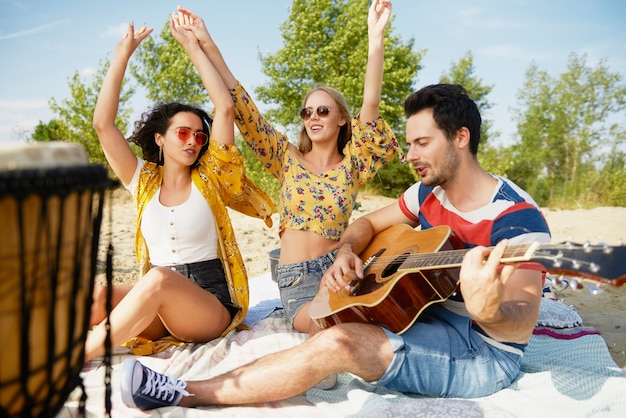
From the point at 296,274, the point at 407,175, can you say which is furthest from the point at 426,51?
the point at 296,274

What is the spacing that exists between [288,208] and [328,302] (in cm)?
112

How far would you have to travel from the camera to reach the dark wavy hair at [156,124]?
3.32m

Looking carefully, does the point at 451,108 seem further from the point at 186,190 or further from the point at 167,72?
the point at 167,72

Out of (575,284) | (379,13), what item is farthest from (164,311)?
(379,13)

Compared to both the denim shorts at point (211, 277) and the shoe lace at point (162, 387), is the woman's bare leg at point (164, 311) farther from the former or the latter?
the shoe lace at point (162, 387)

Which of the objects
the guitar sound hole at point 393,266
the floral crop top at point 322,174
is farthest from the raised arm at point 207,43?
the guitar sound hole at point 393,266

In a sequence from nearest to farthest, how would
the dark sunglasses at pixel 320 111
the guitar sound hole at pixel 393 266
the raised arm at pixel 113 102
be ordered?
1. the guitar sound hole at pixel 393 266
2. the raised arm at pixel 113 102
3. the dark sunglasses at pixel 320 111

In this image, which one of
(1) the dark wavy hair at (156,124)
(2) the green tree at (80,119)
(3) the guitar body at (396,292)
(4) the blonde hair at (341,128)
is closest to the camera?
(3) the guitar body at (396,292)

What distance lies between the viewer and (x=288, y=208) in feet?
11.4

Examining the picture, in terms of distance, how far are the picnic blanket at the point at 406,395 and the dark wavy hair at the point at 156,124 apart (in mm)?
1280

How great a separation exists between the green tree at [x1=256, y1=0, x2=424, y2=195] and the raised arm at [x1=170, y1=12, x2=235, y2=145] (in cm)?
1525

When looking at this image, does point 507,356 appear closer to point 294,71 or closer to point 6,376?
point 6,376

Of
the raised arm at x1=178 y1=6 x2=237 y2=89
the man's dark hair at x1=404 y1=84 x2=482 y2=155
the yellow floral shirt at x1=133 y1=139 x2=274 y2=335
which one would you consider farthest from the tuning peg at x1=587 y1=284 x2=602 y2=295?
the raised arm at x1=178 y1=6 x2=237 y2=89

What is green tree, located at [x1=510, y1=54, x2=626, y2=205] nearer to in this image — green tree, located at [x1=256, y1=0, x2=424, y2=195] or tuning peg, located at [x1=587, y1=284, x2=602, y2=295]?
green tree, located at [x1=256, y1=0, x2=424, y2=195]
